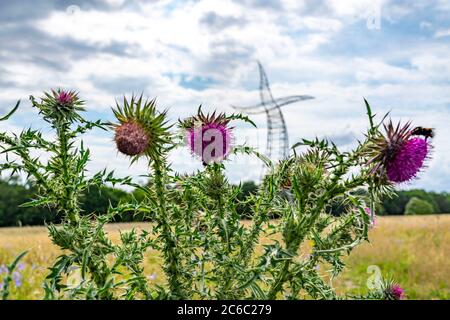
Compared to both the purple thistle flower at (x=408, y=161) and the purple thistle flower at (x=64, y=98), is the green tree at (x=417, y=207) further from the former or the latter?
the purple thistle flower at (x=64, y=98)

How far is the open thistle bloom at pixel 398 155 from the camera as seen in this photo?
1682 millimetres

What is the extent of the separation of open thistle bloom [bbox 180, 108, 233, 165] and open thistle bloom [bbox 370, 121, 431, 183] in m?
0.48

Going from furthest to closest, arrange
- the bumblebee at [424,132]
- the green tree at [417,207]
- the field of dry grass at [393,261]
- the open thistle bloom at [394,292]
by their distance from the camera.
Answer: the green tree at [417,207], the field of dry grass at [393,261], the open thistle bloom at [394,292], the bumblebee at [424,132]

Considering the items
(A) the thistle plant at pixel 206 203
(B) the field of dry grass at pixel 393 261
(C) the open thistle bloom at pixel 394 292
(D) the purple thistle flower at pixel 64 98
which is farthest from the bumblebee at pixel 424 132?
(B) the field of dry grass at pixel 393 261

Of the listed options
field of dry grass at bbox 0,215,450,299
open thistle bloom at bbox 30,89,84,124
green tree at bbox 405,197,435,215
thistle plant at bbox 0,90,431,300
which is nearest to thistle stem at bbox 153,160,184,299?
thistle plant at bbox 0,90,431,300

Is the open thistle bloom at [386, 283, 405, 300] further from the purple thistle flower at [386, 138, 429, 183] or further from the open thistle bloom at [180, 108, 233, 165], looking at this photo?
the open thistle bloom at [180, 108, 233, 165]

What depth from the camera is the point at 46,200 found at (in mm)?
1789

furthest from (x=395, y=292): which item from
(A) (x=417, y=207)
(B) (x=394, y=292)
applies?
(A) (x=417, y=207)

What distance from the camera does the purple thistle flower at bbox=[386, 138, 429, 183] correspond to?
1.69m

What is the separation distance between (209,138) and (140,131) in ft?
0.94

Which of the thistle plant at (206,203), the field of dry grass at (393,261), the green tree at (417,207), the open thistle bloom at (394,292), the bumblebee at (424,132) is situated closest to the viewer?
the thistle plant at (206,203)

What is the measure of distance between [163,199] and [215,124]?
31 cm
